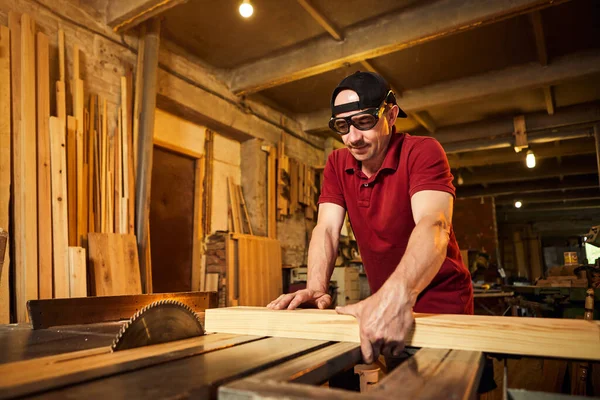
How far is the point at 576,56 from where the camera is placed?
5.30 metres

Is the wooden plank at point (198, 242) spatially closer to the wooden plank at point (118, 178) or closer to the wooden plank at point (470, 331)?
the wooden plank at point (118, 178)

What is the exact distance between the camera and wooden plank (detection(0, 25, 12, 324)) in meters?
3.12

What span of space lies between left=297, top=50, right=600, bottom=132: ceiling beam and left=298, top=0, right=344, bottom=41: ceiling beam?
1902mm

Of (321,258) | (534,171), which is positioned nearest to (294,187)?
(321,258)

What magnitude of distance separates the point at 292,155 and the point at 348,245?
1927 millimetres

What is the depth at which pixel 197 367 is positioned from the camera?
93 cm

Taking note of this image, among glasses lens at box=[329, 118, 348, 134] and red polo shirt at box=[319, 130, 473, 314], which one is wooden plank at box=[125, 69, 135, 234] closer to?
red polo shirt at box=[319, 130, 473, 314]

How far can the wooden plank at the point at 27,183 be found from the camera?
124 inches

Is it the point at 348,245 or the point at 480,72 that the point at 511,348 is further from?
the point at 348,245

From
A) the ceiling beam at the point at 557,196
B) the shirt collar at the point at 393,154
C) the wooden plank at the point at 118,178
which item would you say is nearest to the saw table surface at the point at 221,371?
the shirt collar at the point at 393,154

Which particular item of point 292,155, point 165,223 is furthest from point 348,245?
point 165,223

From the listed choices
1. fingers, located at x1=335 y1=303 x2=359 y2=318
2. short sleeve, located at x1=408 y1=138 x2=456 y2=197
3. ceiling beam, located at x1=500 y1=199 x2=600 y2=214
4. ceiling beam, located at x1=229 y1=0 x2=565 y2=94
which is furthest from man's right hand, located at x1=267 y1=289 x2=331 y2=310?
ceiling beam, located at x1=500 y1=199 x2=600 y2=214

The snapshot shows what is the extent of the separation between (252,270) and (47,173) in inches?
114

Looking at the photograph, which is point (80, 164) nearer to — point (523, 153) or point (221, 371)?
point (221, 371)
